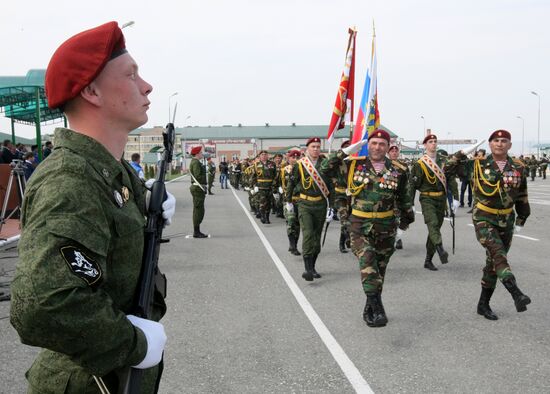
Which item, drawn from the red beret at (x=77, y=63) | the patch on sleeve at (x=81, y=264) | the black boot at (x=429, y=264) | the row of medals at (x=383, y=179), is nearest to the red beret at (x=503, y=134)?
the row of medals at (x=383, y=179)

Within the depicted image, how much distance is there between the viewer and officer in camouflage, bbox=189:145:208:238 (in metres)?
11.2

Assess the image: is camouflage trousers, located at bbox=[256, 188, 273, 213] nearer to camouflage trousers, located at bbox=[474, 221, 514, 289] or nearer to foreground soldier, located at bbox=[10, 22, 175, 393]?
camouflage trousers, located at bbox=[474, 221, 514, 289]

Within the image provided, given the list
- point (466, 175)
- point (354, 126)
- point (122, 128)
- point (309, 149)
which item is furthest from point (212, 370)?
point (354, 126)

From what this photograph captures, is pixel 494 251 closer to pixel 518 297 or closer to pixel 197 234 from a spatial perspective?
pixel 518 297

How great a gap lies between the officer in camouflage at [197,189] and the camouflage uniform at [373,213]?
610 centimetres

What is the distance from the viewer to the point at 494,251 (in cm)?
511

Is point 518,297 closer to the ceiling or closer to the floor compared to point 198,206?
closer to the floor

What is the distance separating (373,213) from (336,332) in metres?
1.41

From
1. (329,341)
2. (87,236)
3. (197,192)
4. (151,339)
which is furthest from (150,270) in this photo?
(197,192)

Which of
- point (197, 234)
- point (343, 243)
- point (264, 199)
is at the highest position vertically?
point (264, 199)

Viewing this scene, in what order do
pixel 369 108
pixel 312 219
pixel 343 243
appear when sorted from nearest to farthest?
pixel 312 219 → pixel 369 108 → pixel 343 243

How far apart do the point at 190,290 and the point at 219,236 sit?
508 cm

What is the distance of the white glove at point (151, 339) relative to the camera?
1310 millimetres

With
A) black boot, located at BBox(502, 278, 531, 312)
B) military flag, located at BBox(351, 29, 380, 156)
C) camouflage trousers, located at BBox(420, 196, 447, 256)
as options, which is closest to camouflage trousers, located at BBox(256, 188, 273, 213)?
military flag, located at BBox(351, 29, 380, 156)
